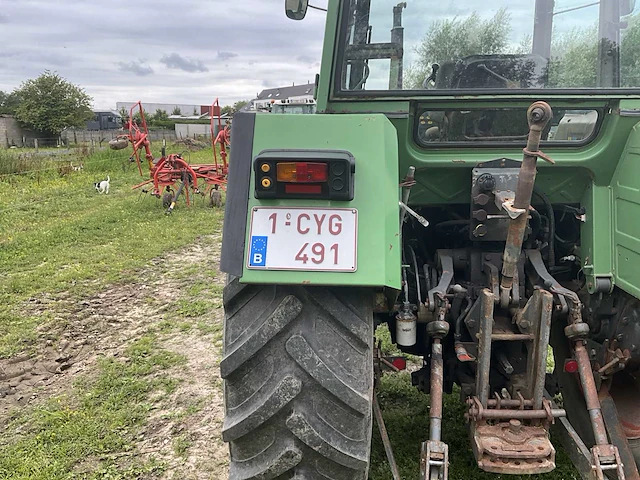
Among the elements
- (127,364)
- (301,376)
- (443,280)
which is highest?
(443,280)

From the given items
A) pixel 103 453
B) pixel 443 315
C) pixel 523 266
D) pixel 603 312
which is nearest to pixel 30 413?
pixel 103 453

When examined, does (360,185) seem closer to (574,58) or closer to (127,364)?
(574,58)

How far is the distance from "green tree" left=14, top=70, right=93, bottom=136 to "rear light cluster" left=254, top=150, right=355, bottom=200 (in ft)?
135

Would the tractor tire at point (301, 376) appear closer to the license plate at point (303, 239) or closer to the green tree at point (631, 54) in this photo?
the license plate at point (303, 239)

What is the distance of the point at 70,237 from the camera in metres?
8.11

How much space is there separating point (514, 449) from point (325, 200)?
114 centimetres

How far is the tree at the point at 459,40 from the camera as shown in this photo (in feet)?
7.41

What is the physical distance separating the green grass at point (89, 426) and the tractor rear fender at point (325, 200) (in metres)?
1.76

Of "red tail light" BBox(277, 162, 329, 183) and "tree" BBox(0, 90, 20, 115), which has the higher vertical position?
"tree" BBox(0, 90, 20, 115)

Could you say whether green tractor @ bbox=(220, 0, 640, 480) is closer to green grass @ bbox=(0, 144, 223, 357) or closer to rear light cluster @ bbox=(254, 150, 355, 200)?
rear light cluster @ bbox=(254, 150, 355, 200)

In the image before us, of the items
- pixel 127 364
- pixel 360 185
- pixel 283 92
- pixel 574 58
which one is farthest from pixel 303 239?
pixel 283 92

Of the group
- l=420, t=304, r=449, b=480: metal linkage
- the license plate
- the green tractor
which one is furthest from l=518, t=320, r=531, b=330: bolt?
the license plate

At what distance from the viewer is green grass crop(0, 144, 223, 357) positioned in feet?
18.5

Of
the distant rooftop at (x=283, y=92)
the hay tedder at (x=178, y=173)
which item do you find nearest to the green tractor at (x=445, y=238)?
the hay tedder at (x=178, y=173)
